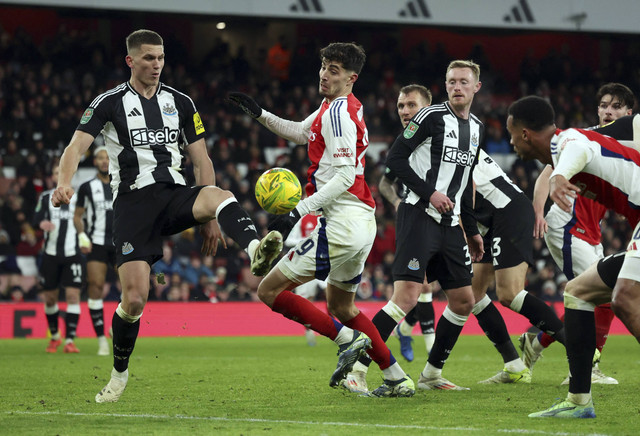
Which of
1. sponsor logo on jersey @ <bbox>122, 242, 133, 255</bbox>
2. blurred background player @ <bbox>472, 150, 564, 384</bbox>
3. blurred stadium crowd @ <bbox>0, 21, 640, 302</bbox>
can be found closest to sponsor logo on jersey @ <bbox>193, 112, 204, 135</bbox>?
sponsor logo on jersey @ <bbox>122, 242, 133, 255</bbox>

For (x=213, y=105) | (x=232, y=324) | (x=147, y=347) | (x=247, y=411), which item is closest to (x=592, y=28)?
(x=213, y=105)

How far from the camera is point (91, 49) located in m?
A: 22.5

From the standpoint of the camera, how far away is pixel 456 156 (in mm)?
6820

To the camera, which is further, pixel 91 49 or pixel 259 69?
pixel 259 69

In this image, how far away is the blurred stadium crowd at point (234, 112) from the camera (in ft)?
56.5

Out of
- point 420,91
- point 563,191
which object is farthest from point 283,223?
point 420,91

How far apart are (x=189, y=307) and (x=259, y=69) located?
1069 centimetres

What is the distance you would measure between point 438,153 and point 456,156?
138 millimetres

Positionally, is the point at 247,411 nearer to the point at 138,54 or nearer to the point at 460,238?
the point at 460,238

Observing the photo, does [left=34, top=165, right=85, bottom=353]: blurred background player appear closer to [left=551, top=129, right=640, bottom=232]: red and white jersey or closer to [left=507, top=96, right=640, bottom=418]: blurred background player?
[left=507, top=96, right=640, bottom=418]: blurred background player

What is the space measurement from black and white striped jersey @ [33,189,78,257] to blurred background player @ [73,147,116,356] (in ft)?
2.40

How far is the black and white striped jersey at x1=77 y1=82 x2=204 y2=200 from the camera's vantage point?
246 inches

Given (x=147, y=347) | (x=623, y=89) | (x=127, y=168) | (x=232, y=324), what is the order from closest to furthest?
(x=127, y=168)
(x=623, y=89)
(x=147, y=347)
(x=232, y=324)

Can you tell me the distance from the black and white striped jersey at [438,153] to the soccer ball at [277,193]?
100 centimetres
